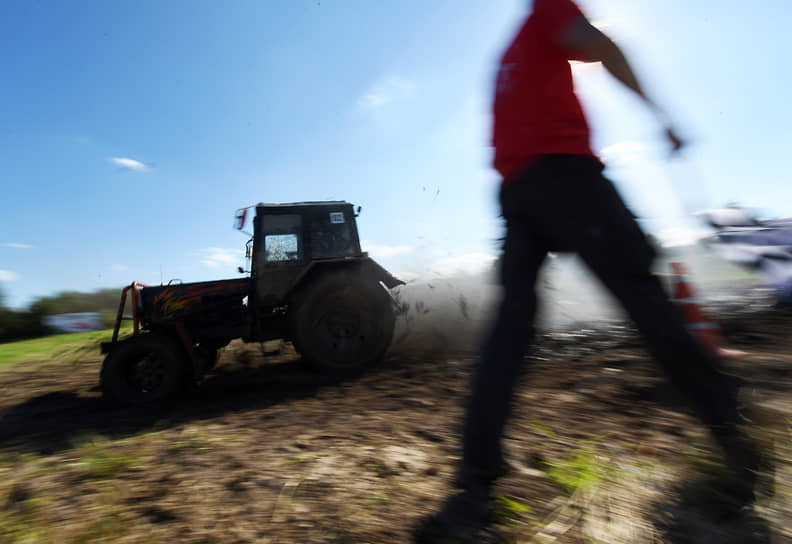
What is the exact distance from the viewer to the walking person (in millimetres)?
1152

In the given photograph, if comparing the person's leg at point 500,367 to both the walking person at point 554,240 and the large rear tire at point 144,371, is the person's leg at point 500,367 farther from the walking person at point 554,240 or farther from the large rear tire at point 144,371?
the large rear tire at point 144,371

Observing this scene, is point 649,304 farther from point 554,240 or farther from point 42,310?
point 42,310

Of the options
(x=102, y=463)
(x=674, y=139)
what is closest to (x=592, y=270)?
(x=674, y=139)

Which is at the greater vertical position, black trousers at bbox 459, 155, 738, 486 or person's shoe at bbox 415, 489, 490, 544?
black trousers at bbox 459, 155, 738, 486

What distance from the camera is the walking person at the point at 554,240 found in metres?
1.15

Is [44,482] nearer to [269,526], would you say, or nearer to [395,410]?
[269,526]

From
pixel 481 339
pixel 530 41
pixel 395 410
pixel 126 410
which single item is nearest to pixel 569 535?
pixel 481 339

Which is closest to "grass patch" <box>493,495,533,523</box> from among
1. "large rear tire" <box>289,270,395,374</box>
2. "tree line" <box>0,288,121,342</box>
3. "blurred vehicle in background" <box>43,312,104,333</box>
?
"large rear tire" <box>289,270,395,374</box>

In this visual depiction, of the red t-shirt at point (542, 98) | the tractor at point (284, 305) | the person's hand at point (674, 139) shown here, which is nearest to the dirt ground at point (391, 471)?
the person's hand at point (674, 139)

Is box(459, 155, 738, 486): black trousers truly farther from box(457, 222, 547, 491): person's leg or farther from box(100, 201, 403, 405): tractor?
box(100, 201, 403, 405): tractor

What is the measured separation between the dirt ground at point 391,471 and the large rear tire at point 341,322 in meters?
1.51

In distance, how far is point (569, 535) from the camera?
43.6 inches

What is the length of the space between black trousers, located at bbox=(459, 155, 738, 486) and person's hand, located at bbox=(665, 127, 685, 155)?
10.9 inches

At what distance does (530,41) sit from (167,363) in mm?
4424
